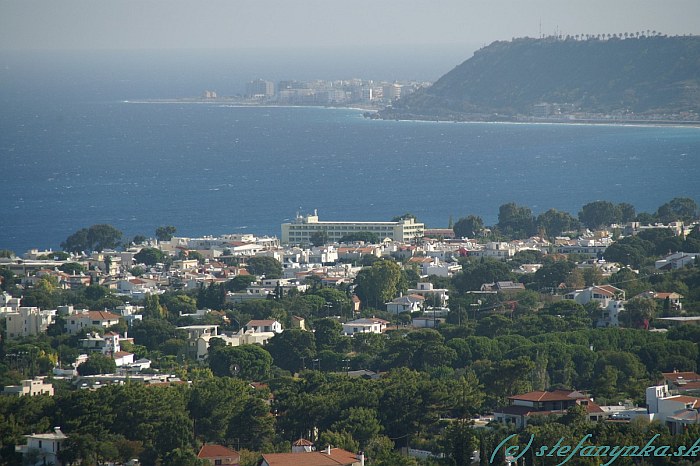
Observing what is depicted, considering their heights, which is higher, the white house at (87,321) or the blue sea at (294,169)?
the white house at (87,321)

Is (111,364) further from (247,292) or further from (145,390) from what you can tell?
(247,292)

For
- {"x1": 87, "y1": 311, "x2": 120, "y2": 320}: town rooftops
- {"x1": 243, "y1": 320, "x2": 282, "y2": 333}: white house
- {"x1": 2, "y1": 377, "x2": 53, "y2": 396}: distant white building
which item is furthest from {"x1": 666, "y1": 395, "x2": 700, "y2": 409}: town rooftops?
{"x1": 87, "y1": 311, "x2": 120, "y2": 320}: town rooftops

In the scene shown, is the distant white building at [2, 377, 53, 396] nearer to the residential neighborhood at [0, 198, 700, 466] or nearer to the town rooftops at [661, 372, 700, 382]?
the residential neighborhood at [0, 198, 700, 466]

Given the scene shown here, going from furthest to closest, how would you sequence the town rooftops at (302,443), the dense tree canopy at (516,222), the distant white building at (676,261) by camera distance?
the dense tree canopy at (516,222) → the distant white building at (676,261) → the town rooftops at (302,443)

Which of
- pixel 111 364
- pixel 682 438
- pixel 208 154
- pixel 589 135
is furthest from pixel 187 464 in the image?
pixel 589 135

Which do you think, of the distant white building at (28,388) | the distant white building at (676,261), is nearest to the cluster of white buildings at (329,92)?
the distant white building at (676,261)

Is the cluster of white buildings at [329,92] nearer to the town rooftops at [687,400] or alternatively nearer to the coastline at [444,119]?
the coastline at [444,119]
